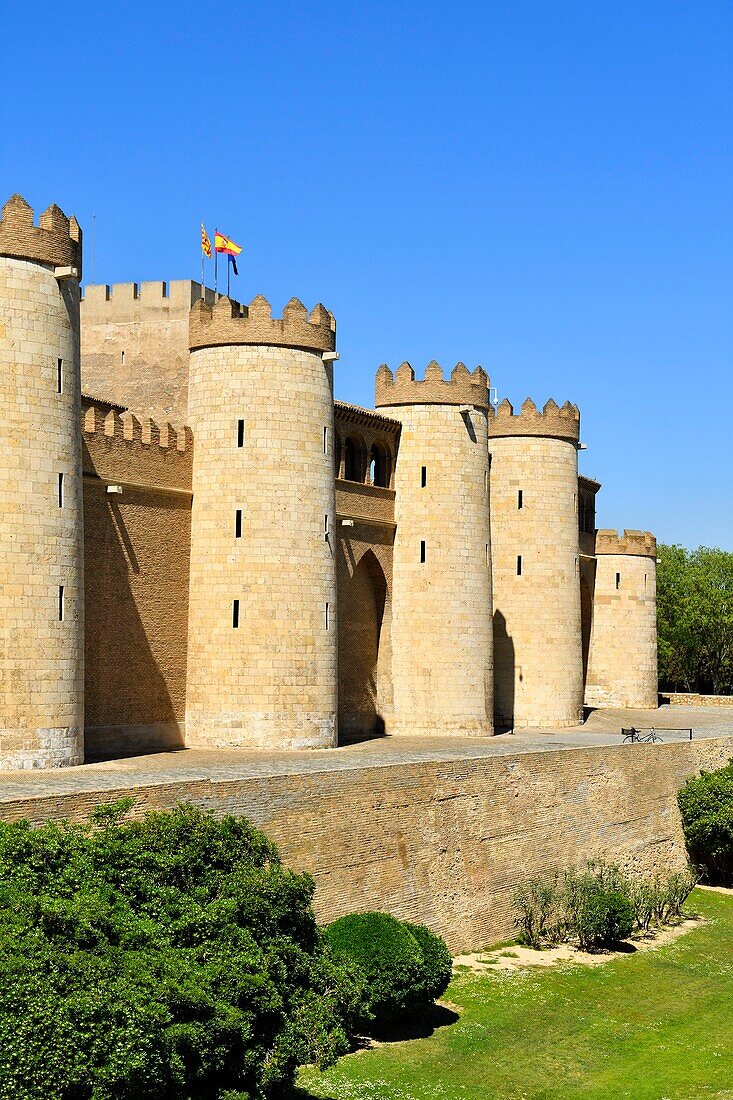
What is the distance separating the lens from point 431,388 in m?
33.9

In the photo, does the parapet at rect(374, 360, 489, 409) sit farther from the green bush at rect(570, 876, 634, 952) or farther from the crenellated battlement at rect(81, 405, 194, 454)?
the green bush at rect(570, 876, 634, 952)

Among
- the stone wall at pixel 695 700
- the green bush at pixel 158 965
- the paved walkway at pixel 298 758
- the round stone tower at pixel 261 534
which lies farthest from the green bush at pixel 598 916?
the stone wall at pixel 695 700

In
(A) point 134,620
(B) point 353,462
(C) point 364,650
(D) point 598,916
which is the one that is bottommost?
(D) point 598,916

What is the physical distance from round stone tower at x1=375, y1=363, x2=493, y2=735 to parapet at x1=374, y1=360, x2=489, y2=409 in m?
0.02

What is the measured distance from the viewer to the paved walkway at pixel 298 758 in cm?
1942

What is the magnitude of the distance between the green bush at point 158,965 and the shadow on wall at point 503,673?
2035 cm

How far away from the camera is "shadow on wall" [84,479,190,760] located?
25281 millimetres

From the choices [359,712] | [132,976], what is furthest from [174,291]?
[132,976]

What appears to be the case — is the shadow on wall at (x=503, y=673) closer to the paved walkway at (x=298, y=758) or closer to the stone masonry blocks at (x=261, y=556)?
the paved walkway at (x=298, y=758)

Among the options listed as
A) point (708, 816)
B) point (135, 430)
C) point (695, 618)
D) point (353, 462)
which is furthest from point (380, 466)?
point (695, 618)

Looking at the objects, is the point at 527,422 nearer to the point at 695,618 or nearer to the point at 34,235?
the point at 34,235

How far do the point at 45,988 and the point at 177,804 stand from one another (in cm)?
548

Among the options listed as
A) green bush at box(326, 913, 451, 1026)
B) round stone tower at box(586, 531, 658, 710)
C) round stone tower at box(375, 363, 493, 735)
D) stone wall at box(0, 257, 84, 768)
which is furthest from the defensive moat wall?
round stone tower at box(586, 531, 658, 710)

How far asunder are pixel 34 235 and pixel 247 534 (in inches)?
298
